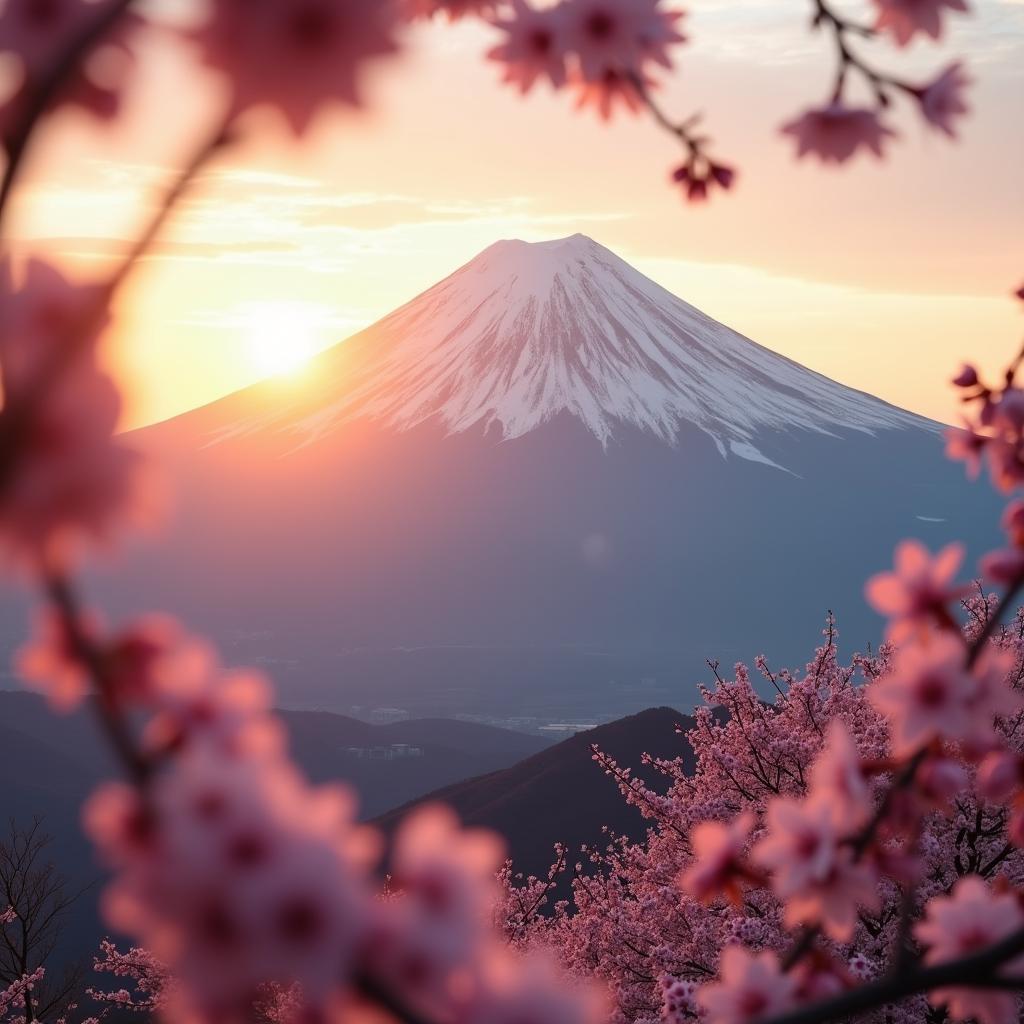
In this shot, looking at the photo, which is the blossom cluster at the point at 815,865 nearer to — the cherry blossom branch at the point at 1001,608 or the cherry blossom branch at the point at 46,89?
the cherry blossom branch at the point at 1001,608

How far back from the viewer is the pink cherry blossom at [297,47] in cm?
90

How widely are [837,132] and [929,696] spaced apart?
1.27 meters

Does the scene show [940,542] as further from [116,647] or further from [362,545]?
[116,647]

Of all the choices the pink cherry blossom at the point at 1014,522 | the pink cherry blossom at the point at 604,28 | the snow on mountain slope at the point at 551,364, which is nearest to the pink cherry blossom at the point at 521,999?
the pink cherry blossom at the point at 1014,522

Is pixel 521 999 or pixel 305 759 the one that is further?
pixel 305 759

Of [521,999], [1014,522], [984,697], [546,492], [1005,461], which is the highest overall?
[546,492]

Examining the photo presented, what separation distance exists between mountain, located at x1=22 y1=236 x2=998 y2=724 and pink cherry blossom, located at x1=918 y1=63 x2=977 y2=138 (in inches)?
4268

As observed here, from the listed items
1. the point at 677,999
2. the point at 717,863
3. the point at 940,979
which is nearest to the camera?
the point at 940,979

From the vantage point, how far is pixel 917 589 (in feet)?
5.65

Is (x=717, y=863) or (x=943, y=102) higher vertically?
(x=943, y=102)

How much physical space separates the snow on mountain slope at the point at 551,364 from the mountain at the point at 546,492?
245 millimetres

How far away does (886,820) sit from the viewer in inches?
65.7

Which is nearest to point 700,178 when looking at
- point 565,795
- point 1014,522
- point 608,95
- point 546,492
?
point 608,95

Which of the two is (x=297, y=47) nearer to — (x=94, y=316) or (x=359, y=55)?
(x=359, y=55)
